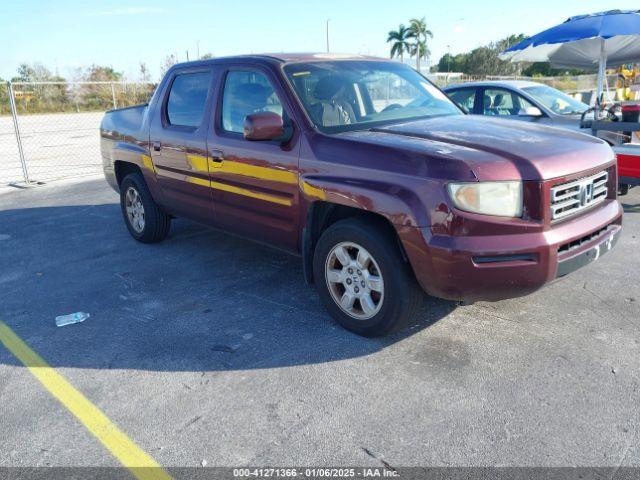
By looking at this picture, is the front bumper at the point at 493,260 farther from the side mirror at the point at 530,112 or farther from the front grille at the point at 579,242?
the side mirror at the point at 530,112

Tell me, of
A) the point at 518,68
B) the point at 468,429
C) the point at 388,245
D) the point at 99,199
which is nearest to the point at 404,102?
the point at 388,245

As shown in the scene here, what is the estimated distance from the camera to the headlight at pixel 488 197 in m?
3.10

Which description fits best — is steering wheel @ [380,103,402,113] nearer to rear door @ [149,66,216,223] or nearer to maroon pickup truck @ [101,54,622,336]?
maroon pickup truck @ [101,54,622,336]

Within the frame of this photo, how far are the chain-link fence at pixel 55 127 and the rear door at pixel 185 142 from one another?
6139 mm

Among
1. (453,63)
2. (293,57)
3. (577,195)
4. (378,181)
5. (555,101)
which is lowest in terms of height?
(577,195)

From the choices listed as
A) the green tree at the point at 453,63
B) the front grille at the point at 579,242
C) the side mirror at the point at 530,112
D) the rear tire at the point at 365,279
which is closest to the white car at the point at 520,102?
the side mirror at the point at 530,112

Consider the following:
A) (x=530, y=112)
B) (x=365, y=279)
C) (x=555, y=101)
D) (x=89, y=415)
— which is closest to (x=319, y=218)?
(x=365, y=279)

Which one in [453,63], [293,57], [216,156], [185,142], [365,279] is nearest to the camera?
[365,279]

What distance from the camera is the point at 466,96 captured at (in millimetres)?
8969

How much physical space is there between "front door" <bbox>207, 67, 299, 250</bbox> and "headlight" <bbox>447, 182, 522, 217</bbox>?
126 cm

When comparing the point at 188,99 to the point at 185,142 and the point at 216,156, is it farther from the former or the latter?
the point at 216,156

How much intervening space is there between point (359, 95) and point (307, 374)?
2.15 m

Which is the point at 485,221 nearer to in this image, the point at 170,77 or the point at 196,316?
the point at 196,316

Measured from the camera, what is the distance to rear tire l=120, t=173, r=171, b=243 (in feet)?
19.5
